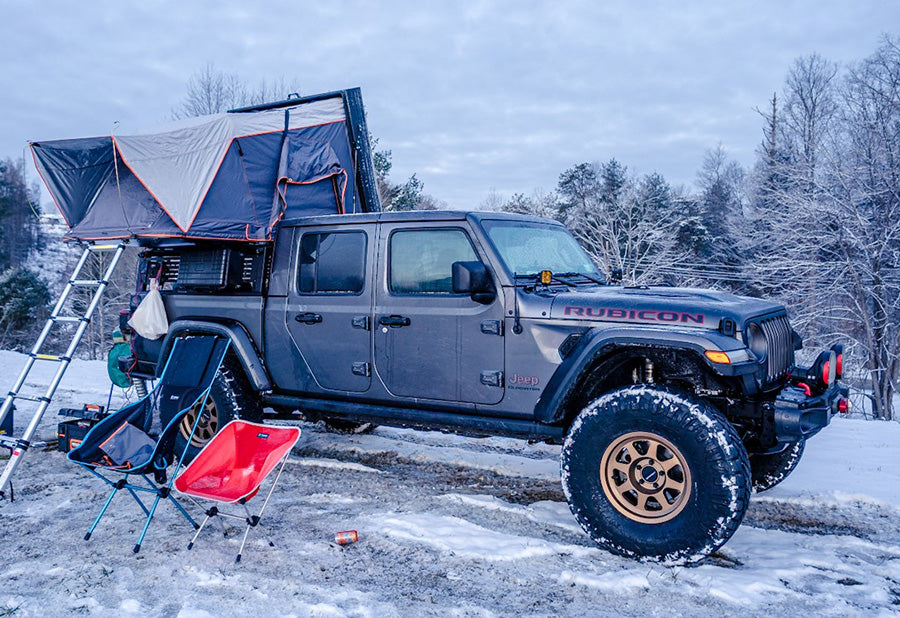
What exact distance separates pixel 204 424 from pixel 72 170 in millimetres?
2453

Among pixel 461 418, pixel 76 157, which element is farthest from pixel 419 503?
pixel 76 157

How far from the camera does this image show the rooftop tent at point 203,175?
505cm

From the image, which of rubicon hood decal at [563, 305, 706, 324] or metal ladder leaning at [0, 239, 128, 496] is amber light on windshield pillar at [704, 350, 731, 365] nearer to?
rubicon hood decal at [563, 305, 706, 324]

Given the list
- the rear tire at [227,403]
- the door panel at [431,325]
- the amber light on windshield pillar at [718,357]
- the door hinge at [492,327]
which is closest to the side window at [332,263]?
the door panel at [431,325]

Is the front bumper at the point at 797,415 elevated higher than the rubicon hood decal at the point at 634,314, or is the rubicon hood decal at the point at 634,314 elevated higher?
the rubicon hood decal at the point at 634,314

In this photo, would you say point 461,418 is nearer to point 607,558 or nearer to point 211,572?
point 607,558

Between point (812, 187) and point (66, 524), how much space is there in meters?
21.7

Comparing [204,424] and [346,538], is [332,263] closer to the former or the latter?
[204,424]

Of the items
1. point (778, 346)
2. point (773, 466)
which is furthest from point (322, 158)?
point (773, 466)

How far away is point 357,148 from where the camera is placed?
6.41m

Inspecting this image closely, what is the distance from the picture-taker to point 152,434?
449 centimetres

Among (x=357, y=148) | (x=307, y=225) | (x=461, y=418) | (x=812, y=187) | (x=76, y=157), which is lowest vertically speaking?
(x=461, y=418)

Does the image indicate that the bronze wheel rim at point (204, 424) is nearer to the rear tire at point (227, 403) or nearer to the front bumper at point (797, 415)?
the rear tire at point (227, 403)

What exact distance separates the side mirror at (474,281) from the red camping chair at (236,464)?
1.38 metres
